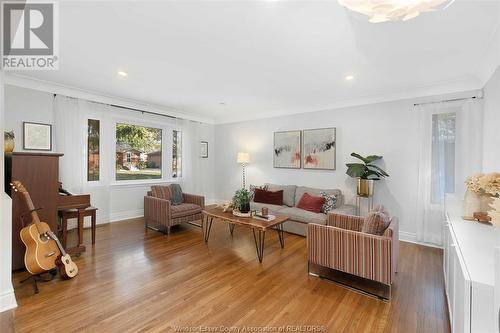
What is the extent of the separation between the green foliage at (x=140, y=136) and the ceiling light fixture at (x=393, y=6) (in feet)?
16.8

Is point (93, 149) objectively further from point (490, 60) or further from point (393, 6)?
point (490, 60)

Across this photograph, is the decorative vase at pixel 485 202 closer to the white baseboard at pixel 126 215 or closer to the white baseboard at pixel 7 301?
the white baseboard at pixel 7 301

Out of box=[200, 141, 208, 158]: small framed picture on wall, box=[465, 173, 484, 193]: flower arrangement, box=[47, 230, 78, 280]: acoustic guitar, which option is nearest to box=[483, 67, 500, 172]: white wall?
box=[465, 173, 484, 193]: flower arrangement

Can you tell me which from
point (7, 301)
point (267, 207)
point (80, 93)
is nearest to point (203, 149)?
point (267, 207)

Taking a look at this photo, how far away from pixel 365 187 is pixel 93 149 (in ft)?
17.1

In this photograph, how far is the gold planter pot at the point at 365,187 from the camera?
13.5ft

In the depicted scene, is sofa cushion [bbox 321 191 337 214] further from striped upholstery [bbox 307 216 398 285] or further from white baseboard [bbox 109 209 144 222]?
white baseboard [bbox 109 209 144 222]

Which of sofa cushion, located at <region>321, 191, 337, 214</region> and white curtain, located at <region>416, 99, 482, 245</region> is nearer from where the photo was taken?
white curtain, located at <region>416, 99, 482, 245</region>

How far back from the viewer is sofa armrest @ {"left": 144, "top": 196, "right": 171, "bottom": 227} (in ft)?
13.4

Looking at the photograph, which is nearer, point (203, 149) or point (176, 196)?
point (176, 196)

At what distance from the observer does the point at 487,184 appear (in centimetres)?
195

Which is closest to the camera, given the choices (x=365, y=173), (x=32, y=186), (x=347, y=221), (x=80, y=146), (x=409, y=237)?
(x=32, y=186)

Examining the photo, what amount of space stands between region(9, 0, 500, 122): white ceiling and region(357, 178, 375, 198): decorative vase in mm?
1525

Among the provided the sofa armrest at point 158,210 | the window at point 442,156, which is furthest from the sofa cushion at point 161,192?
the window at point 442,156
